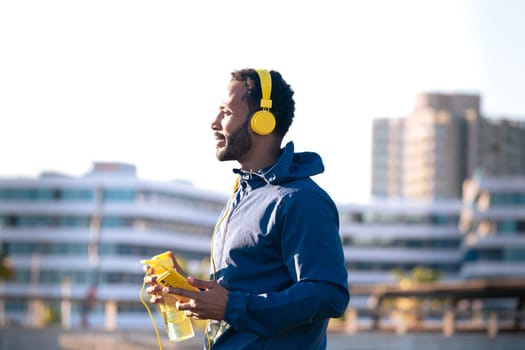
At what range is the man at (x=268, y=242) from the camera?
12.0ft

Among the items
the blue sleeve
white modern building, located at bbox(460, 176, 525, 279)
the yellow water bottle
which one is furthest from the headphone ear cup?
white modern building, located at bbox(460, 176, 525, 279)

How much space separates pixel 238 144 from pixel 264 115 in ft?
0.48

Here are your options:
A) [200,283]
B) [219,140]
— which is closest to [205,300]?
[200,283]

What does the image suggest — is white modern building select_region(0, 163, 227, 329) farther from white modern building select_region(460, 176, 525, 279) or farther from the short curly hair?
the short curly hair

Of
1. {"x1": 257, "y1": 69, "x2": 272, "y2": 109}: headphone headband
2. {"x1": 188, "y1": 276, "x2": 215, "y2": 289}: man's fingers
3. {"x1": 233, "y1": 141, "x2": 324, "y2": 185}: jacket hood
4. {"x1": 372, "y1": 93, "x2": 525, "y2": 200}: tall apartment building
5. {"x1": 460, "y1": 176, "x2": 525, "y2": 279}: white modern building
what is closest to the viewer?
{"x1": 188, "y1": 276, "x2": 215, "y2": 289}: man's fingers

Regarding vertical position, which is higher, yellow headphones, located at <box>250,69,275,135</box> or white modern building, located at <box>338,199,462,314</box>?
yellow headphones, located at <box>250,69,275,135</box>

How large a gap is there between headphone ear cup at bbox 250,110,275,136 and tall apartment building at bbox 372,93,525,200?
155172 millimetres

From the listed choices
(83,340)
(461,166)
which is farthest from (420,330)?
(461,166)

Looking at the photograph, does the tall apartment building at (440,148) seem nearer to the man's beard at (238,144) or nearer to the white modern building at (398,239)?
the white modern building at (398,239)

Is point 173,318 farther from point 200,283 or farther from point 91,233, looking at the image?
point 91,233

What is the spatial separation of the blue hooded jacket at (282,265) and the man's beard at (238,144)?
124 mm

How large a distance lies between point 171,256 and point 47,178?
97.2 meters

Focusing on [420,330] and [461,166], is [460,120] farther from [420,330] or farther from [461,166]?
[420,330]

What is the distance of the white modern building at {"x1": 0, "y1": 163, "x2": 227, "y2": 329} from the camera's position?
9444 cm
